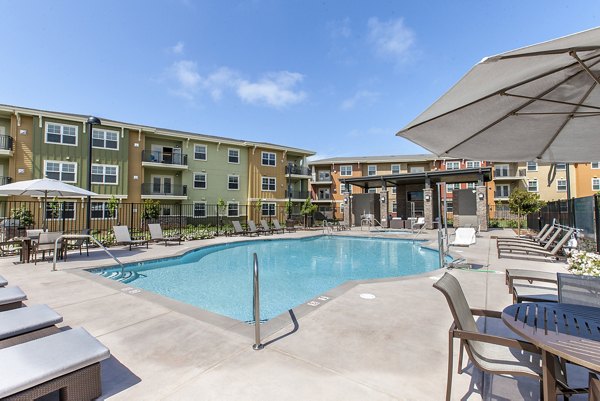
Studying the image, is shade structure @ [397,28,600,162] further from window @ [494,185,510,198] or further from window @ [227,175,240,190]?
window @ [494,185,510,198]

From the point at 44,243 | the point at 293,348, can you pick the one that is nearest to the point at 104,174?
the point at 44,243

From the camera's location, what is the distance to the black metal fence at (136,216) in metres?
14.4

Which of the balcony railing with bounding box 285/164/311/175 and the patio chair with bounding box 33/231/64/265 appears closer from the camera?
the patio chair with bounding box 33/231/64/265

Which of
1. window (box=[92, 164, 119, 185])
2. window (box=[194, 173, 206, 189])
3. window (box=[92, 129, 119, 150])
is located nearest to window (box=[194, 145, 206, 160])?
window (box=[194, 173, 206, 189])

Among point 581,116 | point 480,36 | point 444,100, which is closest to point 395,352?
point 444,100

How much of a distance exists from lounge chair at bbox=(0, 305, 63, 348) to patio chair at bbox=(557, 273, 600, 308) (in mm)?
4995

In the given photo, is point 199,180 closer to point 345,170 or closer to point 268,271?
point 345,170

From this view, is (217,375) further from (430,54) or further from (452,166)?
(452,166)

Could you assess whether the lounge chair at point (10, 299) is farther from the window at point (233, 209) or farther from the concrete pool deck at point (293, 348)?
the window at point (233, 209)

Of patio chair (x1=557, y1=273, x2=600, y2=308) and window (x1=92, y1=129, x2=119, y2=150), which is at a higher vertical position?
window (x1=92, y1=129, x2=119, y2=150)

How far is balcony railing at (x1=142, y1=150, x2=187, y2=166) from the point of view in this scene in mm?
23141

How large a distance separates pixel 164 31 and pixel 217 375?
13123 millimetres

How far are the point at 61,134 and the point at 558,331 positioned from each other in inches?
1046

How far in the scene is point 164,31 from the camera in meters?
11.4
